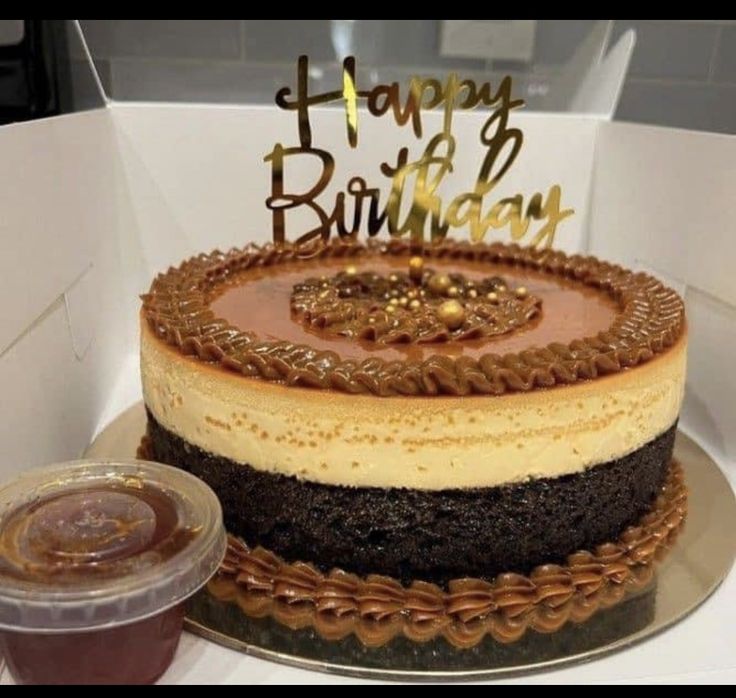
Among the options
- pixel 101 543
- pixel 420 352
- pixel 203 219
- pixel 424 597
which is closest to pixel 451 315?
pixel 420 352

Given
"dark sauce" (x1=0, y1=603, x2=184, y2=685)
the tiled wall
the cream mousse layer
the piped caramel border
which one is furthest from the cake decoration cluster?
the tiled wall

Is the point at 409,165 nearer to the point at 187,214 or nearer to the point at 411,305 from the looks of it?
the point at 411,305

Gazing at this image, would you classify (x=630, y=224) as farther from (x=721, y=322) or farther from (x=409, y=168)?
(x=409, y=168)

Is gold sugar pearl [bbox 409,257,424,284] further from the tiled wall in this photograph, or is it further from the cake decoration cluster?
the tiled wall

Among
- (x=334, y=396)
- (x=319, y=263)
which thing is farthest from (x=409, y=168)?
(x=334, y=396)

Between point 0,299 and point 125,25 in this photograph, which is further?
point 125,25

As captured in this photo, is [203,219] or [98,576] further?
[203,219]

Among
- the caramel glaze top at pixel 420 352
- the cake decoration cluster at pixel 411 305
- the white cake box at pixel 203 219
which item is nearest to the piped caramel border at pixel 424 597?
the white cake box at pixel 203 219
